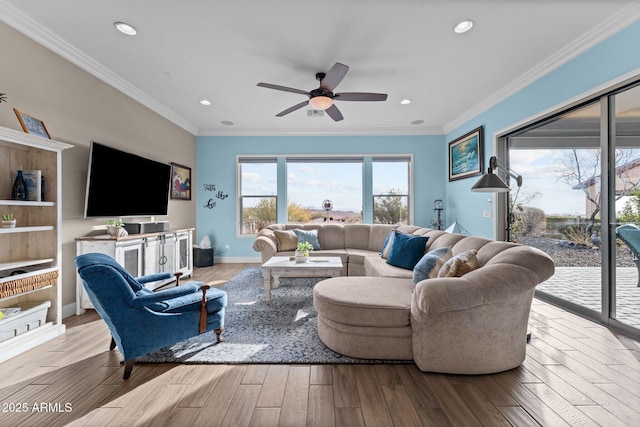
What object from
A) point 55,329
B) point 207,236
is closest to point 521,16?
point 55,329

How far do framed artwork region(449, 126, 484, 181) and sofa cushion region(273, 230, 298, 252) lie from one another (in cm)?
327

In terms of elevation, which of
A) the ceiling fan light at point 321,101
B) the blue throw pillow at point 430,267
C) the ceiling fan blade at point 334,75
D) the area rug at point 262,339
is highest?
the ceiling fan blade at point 334,75

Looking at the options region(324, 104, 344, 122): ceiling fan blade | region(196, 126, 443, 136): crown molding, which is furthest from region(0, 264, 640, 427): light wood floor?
region(196, 126, 443, 136): crown molding

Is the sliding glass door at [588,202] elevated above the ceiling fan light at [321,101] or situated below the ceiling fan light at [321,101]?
below

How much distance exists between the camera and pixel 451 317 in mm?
1845

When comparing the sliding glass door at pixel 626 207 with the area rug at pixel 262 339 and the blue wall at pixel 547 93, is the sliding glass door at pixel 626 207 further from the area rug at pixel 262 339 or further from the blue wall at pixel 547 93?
the area rug at pixel 262 339

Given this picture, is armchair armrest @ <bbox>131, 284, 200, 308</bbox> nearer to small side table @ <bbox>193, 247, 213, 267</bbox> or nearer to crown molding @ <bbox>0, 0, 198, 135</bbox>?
crown molding @ <bbox>0, 0, 198, 135</bbox>

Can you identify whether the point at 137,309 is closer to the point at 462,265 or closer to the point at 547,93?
the point at 462,265

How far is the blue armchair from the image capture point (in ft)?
5.80

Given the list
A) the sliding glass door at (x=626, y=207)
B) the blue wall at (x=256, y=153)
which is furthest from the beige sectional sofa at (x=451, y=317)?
the blue wall at (x=256, y=153)

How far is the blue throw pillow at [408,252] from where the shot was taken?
10.7ft

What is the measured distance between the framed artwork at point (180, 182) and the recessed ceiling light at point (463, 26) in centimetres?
461

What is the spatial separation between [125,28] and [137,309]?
2.53m

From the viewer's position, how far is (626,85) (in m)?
2.43
